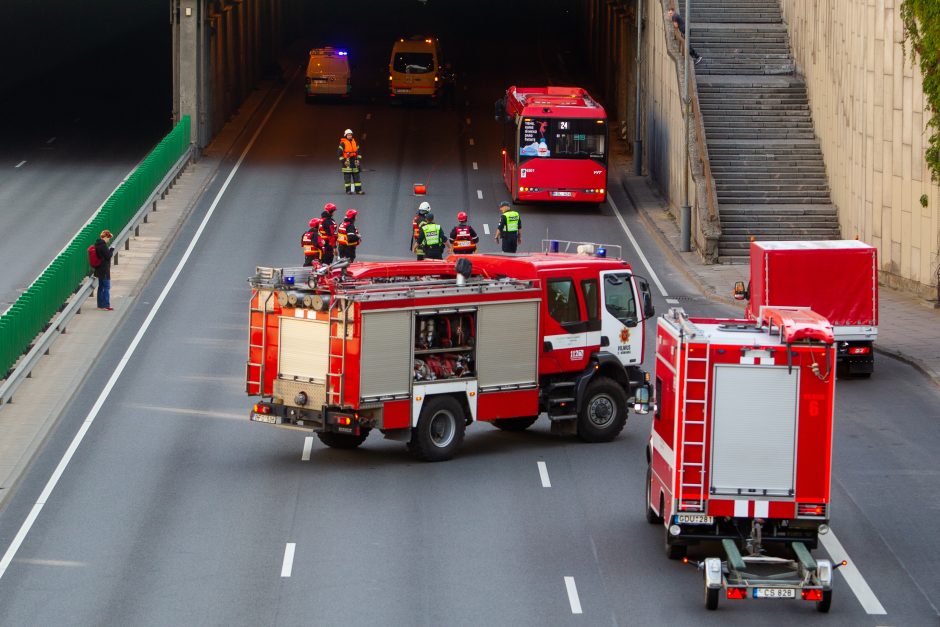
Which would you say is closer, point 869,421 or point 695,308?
point 869,421

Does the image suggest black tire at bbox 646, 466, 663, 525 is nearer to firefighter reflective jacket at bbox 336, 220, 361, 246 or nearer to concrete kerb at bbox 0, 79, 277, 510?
concrete kerb at bbox 0, 79, 277, 510

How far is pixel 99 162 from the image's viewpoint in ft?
192

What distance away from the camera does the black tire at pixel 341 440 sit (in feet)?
87.8

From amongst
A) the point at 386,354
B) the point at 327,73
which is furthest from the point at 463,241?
the point at 327,73

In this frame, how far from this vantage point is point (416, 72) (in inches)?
2734

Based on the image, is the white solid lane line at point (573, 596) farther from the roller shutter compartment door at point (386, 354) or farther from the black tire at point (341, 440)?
the black tire at point (341, 440)

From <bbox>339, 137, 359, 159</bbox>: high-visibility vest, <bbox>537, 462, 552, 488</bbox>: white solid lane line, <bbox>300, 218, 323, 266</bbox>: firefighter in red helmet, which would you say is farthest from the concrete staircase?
<bbox>537, 462, 552, 488</bbox>: white solid lane line

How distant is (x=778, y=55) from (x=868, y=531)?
34543 millimetres

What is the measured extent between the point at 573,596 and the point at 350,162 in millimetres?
32670

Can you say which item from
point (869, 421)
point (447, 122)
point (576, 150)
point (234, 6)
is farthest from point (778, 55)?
point (869, 421)

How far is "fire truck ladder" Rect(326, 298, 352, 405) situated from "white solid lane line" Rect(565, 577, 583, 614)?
5.94 meters

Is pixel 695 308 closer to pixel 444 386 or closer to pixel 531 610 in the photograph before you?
pixel 444 386

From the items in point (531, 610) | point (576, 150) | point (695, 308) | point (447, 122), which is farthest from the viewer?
point (447, 122)

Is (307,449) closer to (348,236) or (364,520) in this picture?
(364,520)
